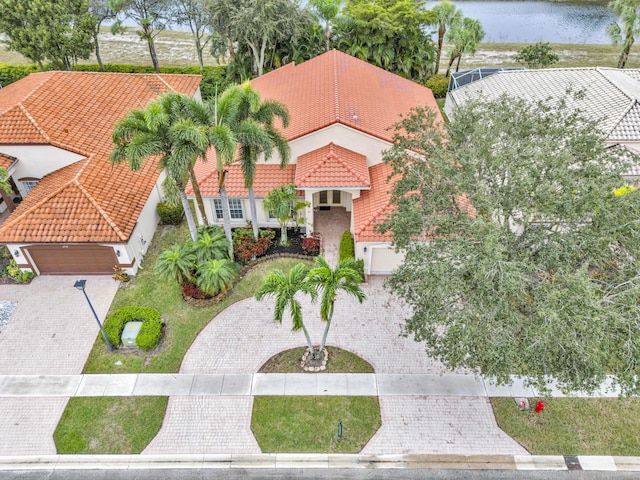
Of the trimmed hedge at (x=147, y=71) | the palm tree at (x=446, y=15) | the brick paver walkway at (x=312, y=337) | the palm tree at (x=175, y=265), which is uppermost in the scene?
the palm tree at (x=446, y=15)

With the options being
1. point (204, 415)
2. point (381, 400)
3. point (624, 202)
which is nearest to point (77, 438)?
point (204, 415)

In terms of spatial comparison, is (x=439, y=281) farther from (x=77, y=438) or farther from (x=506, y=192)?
(x=77, y=438)

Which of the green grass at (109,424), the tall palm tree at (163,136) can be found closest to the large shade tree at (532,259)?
the tall palm tree at (163,136)

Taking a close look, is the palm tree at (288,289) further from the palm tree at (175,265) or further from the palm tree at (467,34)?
the palm tree at (467,34)

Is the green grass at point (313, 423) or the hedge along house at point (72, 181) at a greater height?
the hedge along house at point (72, 181)

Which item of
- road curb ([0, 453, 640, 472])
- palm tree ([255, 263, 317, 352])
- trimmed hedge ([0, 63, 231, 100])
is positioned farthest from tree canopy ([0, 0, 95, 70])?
road curb ([0, 453, 640, 472])

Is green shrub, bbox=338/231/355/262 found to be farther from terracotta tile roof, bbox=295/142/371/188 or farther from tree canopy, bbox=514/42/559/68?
tree canopy, bbox=514/42/559/68
